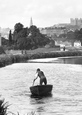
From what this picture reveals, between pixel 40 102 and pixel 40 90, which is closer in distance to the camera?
pixel 40 102

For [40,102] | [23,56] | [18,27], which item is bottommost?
[40,102]

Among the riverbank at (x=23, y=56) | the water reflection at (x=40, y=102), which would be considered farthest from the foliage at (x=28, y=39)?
the water reflection at (x=40, y=102)

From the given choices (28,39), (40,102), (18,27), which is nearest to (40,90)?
(40,102)

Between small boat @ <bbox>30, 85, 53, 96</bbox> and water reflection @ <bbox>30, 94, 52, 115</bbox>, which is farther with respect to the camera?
small boat @ <bbox>30, 85, 53, 96</bbox>

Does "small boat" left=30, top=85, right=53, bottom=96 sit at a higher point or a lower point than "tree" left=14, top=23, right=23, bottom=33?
lower

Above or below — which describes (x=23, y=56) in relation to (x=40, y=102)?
above

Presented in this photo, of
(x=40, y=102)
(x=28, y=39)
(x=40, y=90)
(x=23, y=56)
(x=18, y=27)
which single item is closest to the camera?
(x=40, y=102)

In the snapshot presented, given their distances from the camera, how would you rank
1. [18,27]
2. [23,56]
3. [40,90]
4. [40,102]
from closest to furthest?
[40,102] → [40,90] → [23,56] → [18,27]

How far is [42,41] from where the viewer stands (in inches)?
7008

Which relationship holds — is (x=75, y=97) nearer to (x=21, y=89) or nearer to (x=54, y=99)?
(x=54, y=99)

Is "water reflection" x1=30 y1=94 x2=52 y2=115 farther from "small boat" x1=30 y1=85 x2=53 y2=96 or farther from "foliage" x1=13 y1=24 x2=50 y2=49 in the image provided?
"foliage" x1=13 y1=24 x2=50 y2=49

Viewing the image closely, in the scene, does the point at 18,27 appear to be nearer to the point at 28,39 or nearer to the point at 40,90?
the point at 28,39

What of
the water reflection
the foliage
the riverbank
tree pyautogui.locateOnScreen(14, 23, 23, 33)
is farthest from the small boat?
tree pyautogui.locateOnScreen(14, 23, 23, 33)

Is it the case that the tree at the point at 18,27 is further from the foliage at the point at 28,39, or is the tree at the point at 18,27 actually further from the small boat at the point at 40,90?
the small boat at the point at 40,90
